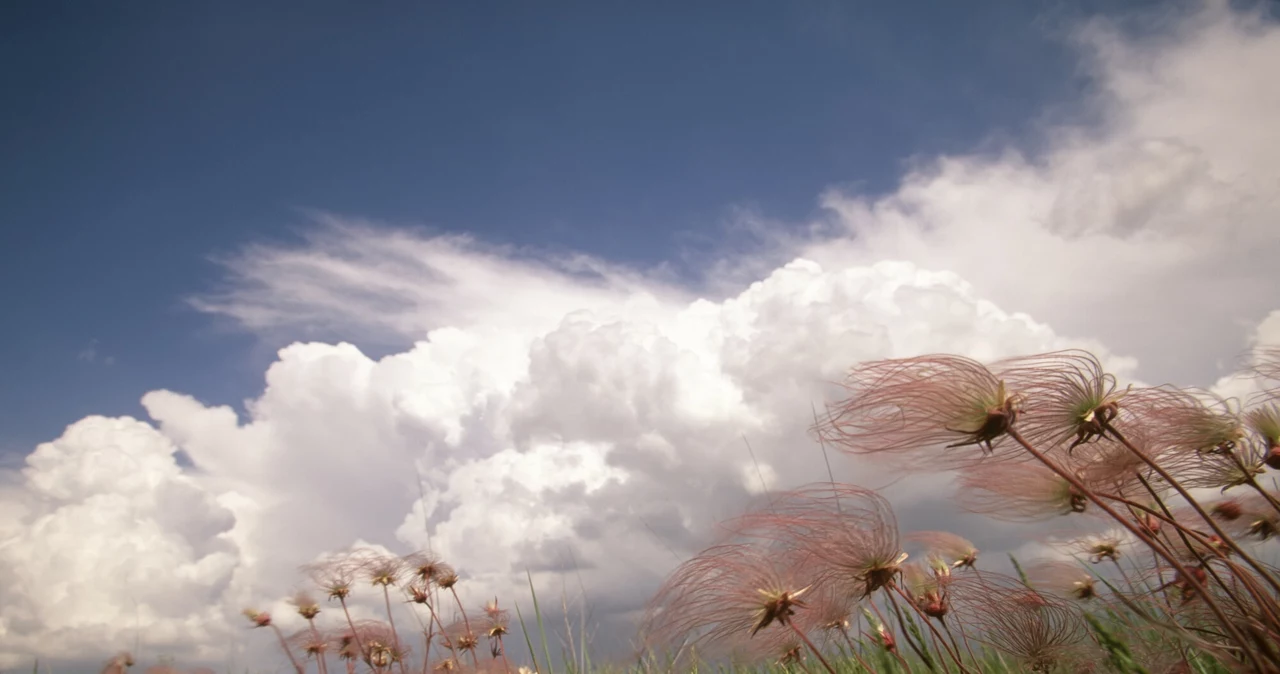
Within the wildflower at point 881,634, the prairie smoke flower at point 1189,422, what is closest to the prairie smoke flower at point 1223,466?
the prairie smoke flower at point 1189,422

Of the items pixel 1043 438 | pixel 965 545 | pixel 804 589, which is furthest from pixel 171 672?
pixel 1043 438

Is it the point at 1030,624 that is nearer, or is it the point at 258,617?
the point at 1030,624

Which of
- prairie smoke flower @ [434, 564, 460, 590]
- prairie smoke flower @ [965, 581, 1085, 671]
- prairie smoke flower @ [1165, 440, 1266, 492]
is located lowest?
prairie smoke flower @ [965, 581, 1085, 671]

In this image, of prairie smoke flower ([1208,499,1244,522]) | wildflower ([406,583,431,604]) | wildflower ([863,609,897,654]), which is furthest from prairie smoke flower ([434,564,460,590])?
prairie smoke flower ([1208,499,1244,522])

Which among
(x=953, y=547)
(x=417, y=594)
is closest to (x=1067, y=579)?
(x=953, y=547)

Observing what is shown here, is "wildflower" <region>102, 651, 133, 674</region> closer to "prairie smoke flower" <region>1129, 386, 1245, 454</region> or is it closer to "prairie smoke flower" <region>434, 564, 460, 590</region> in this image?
"prairie smoke flower" <region>434, 564, 460, 590</region>

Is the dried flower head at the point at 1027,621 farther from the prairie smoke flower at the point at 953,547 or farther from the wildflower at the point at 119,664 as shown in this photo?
the wildflower at the point at 119,664

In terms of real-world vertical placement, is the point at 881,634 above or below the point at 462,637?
below

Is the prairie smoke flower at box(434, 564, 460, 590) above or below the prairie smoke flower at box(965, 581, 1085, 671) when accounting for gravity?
above

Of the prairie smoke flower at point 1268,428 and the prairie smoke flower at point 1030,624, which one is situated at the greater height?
the prairie smoke flower at point 1268,428

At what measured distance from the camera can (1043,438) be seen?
3.26 metres

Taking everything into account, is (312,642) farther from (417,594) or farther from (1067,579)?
(1067,579)

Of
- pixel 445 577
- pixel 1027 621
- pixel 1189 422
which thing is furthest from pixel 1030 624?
pixel 445 577

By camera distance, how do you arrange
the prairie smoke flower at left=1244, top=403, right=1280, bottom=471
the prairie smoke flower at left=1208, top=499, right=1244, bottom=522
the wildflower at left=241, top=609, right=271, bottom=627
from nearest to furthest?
the prairie smoke flower at left=1244, top=403, right=1280, bottom=471 < the prairie smoke flower at left=1208, top=499, right=1244, bottom=522 < the wildflower at left=241, top=609, right=271, bottom=627
